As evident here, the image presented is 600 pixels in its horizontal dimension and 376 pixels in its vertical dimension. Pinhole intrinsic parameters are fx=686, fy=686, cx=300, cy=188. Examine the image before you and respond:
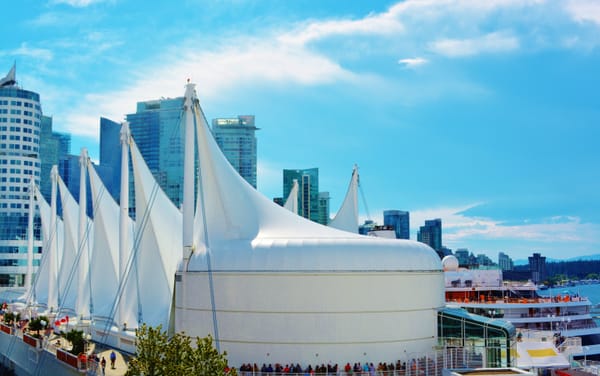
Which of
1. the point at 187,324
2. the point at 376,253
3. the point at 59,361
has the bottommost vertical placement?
the point at 59,361

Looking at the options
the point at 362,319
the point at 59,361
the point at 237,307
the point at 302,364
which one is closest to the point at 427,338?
the point at 362,319

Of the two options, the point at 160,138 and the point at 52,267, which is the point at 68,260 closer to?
the point at 52,267

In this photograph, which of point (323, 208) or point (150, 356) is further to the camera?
point (323, 208)

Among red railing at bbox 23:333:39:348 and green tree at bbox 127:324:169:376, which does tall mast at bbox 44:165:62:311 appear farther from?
green tree at bbox 127:324:169:376

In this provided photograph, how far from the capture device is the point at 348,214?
2287 inches

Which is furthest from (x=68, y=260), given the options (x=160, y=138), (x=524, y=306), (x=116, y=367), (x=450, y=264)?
(x=160, y=138)

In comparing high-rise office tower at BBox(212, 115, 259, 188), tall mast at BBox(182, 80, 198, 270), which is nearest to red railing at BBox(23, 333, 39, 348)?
tall mast at BBox(182, 80, 198, 270)

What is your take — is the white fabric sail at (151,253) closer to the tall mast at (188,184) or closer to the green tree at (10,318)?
the tall mast at (188,184)

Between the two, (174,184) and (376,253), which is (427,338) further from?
(174,184)

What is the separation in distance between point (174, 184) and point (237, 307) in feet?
495

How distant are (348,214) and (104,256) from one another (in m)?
20.1

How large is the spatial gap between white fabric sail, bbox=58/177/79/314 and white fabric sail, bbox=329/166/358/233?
2335 cm

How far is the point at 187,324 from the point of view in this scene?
36.8 m

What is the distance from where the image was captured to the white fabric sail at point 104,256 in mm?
50438
